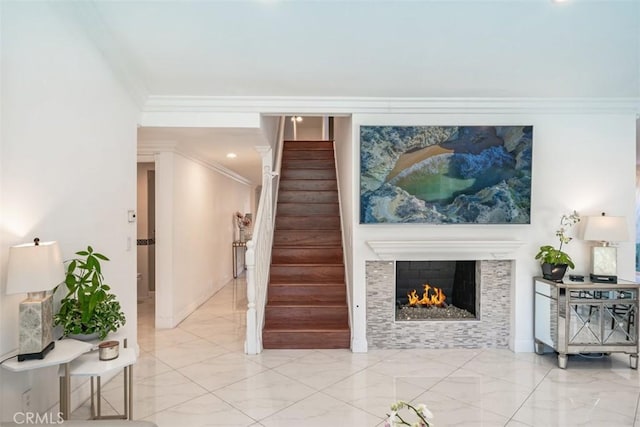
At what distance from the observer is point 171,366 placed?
3.40 m

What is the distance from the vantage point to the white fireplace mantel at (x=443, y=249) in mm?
3674

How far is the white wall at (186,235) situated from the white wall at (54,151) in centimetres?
146

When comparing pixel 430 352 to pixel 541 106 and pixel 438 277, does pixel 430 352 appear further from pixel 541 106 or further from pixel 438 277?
pixel 541 106

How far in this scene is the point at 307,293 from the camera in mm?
4309

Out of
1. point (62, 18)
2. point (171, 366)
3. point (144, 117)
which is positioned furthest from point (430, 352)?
point (62, 18)

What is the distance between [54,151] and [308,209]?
361cm

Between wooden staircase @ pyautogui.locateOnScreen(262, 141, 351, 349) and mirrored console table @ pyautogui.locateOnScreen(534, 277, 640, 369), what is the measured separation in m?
2.00

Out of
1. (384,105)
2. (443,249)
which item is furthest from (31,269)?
(443,249)

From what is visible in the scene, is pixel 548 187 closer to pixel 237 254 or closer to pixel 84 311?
pixel 84 311

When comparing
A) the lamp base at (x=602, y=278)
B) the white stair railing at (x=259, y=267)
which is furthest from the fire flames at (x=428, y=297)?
the white stair railing at (x=259, y=267)

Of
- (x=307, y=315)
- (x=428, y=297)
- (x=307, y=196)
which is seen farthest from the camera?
(x=307, y=196)

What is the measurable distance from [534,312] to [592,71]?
2.30m

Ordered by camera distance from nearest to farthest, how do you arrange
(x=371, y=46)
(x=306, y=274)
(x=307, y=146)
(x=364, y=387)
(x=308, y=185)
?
(x=371, y=46) → (x=364, y=387) → (x=306, y=274) → (x=308, y=185) → (x=307, y=146)

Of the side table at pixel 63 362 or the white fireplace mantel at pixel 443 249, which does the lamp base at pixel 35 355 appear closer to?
the side table at pixel 63 362
